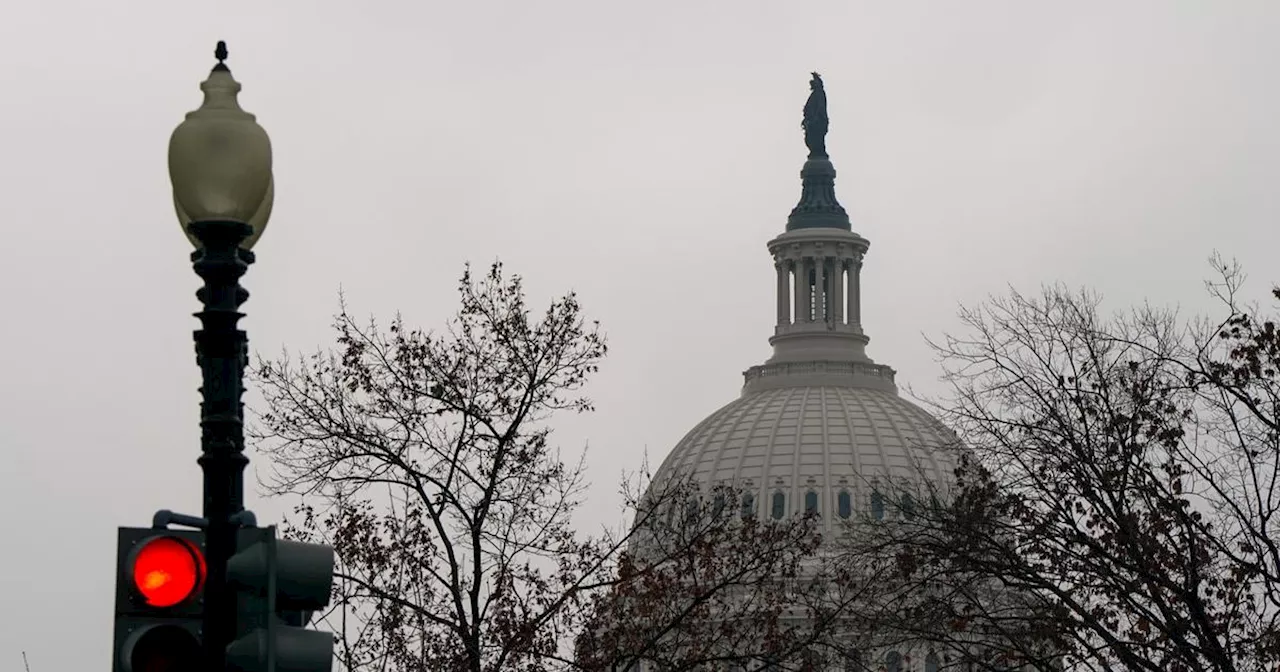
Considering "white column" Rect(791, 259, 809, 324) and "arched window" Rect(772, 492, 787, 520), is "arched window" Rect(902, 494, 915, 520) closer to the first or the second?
"arched window" Rect(772, 492, 787, 520)

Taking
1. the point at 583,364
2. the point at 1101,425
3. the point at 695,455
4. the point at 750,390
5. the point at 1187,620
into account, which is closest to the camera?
the point at 1187,620

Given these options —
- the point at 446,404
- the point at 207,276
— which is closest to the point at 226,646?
the point at 207,276

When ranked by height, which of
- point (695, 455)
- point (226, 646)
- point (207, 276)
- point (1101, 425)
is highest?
point (695, 455)

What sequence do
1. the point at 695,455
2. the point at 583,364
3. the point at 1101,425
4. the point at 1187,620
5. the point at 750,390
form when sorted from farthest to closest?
the point at 750,390
the point at 695,455
the point at 583,364
the point at 1101,425
the point at 1187,620

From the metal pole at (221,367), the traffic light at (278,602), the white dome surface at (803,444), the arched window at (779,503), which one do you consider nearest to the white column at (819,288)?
the white dome surface at (803,444)

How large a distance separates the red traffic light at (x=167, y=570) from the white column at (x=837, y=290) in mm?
184565

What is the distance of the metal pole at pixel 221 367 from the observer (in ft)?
42.6

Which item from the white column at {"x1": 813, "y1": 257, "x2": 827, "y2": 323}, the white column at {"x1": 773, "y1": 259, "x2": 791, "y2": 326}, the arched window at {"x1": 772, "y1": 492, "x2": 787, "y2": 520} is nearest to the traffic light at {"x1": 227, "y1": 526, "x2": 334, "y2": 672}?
the arched window at {"x1": 772, "y1": 492, "x2": 787, "y2": 520}

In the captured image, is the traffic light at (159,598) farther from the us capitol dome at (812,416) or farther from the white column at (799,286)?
the white column at (799,286)

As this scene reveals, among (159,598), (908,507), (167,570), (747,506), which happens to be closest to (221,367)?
(167,570)

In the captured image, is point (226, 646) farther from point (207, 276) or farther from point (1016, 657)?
point (1016, 657)

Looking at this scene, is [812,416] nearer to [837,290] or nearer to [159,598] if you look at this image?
[837,290]

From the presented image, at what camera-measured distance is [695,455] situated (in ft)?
568

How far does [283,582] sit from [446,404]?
23.7 meters
